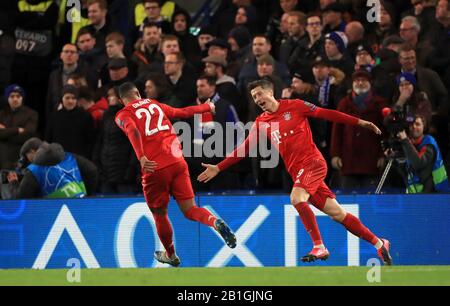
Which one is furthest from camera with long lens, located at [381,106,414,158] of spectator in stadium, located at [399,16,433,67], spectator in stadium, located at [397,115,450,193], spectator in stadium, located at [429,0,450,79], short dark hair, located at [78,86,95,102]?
short dark hair, located at [78,86,95,102]

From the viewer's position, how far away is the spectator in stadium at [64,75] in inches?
718

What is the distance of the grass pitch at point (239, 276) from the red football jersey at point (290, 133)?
124 centimetres

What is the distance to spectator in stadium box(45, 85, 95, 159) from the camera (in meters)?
16.9

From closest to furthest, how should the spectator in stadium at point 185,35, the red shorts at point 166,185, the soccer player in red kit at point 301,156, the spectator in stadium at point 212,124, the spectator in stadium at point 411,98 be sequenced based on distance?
the soccer player in red kit at point 301,156 < the red shorts at point 166,185 < the spectator in stadium at point 411,98 < the spectator in stadium at point 212,124 < the spectator in stadium at point 185,35

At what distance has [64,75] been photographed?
1839 cm

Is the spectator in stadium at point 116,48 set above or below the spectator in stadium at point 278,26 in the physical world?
below

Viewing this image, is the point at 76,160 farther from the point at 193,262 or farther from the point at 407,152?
the point at 407,152

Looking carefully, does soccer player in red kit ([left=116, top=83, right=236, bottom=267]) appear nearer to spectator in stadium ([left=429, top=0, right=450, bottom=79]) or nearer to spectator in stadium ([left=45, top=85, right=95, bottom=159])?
spectator in stadium ([left=45, top=85, right=95, bottom=159])

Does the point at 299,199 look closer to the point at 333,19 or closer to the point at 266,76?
the point at 266,76

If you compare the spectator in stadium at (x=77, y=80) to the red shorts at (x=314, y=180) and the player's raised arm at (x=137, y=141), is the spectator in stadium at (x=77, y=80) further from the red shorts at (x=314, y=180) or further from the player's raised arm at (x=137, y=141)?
the red shorts at (x=314, y=180)

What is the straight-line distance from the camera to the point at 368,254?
14523 mm

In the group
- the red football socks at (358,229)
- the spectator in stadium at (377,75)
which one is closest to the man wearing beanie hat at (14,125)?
the spectator in stadium at (377,75)

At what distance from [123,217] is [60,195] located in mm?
1039

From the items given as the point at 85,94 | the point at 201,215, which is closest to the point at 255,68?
the point at 85,94
